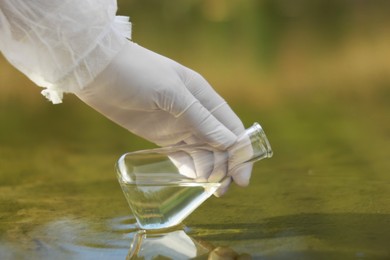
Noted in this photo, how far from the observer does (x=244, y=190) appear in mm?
1413

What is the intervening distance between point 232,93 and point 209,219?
0.98m

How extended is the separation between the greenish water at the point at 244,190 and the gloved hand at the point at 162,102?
0.12 metres

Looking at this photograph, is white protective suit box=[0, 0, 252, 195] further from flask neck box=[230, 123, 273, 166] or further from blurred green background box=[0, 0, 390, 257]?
blurred green background box=[0, 0, 390, 257]

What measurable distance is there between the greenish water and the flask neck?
4.3 inches

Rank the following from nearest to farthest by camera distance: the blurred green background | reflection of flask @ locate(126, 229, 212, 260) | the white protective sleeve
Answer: the white protective sleeve < reflection of flask @ locate(126, 229, 212, 260) < the blurred green background

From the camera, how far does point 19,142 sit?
1863 millimetres

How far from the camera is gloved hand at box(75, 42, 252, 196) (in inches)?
42.1

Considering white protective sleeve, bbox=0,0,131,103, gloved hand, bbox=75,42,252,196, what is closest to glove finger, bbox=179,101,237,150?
gloved hand, bbox=75,42,252,196

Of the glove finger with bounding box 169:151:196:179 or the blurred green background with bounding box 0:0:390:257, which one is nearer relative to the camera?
the glove finger with bounding box 169:151:196:179

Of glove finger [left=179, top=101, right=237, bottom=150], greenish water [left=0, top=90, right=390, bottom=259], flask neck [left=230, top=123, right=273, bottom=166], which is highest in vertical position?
glove finger [left=179, top=101, right=237, bottom=150]

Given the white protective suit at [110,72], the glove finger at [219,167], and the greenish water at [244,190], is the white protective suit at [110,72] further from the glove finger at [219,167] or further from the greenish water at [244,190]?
the greenish water at [244,190]

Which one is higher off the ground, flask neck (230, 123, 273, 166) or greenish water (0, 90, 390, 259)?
flask neck (230, 123, 273, 166)

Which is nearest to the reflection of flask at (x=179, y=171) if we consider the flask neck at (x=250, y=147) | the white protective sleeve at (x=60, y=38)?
the flask neck at (x=250, y=147)

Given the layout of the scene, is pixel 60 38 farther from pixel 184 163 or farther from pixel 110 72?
pixel 184 163
